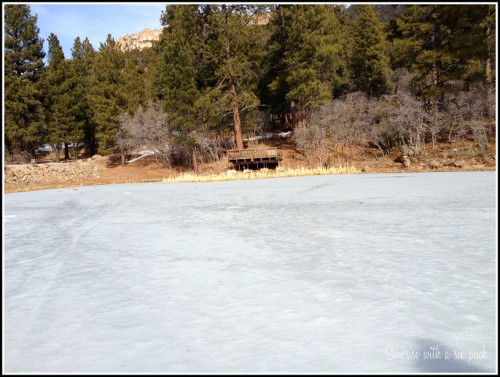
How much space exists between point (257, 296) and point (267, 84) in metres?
32.7

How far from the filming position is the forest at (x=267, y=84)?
27.3 m

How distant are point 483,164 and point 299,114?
17.0 m

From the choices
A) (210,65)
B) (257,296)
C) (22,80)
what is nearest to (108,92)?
(22,80)

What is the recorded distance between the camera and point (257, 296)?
3998 millimetres

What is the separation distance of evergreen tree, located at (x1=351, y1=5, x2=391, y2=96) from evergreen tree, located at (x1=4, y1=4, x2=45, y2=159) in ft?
97.1

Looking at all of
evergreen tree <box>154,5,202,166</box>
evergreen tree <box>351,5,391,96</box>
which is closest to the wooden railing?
evergreen tree <box>154,5,202,166</box>

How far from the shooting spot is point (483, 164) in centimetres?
2230

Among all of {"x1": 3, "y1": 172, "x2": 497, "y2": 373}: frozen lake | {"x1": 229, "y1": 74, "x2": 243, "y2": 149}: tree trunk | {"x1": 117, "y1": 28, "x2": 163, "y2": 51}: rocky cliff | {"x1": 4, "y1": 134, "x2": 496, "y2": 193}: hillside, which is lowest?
{"x1": 3, "y1": 172, "x2": 497, "y2": 373}: frozen lake

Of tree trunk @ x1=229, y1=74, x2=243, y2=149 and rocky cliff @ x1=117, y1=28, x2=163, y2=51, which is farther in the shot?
rocky cliff @ x1=117, y1=28, x2=163, y2=51

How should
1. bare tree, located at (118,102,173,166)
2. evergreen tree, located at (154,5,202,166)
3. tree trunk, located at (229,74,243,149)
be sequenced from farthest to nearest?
bare tree, located at (118,102,173,166) → tree trunk, located at (229,74,243,149) → evergreen tree, located at (154,5,202,166)

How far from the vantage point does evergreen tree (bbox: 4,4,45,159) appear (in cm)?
3581

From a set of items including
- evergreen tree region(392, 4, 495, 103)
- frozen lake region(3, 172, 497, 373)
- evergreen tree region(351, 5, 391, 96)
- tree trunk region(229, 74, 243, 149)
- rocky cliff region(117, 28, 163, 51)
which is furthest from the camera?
rocky cliff region(117, 28, 163, 51)

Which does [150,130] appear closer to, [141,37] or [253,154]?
[253,154]

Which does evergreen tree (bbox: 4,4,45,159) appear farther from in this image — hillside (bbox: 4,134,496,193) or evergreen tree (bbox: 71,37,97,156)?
hillside (bbox: 4,134,496,193)
